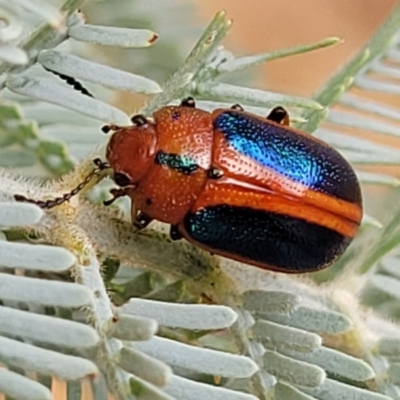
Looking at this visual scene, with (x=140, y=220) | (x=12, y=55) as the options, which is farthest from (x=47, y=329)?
(x=140, y=220)

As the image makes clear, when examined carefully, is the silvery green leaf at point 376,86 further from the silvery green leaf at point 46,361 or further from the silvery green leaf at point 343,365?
the silvery green leaf at point 46,361

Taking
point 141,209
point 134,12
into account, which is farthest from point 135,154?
point 134,12

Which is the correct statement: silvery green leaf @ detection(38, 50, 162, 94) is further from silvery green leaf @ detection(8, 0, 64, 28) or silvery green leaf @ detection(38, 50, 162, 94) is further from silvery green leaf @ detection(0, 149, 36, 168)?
silvery green leaf @ detection(0, 149, 36, 168)

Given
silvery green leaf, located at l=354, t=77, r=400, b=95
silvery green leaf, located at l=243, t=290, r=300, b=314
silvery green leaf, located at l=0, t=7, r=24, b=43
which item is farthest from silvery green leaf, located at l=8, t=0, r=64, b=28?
silvery green leaf, located at l=354, t=77, r=400, b=95

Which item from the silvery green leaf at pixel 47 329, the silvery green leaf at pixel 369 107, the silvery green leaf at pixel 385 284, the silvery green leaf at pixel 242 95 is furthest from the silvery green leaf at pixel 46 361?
the silvery green leaf at pixel 369 107

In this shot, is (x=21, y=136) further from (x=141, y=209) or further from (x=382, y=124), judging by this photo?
(x=382, y=124)

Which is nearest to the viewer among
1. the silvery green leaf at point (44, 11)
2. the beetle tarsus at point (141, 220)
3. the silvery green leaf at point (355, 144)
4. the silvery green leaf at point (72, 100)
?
the silvery green leaf at point (44, 11)
